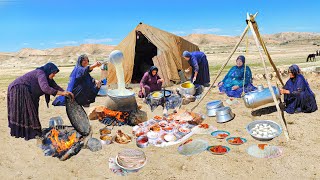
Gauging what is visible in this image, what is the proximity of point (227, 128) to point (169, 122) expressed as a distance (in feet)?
3.67

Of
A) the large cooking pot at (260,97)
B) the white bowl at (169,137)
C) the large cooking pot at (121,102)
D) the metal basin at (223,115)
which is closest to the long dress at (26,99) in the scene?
the large cooking pot at (121,102)

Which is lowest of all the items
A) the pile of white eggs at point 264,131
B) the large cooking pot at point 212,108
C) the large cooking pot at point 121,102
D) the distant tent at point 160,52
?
the pile of white eggs at point 264,131

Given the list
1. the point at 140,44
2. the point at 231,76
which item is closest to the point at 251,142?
the point at 231,76

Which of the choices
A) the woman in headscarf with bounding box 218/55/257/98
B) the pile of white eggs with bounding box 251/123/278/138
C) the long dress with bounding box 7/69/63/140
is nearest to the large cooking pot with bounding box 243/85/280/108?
the pile of white eggs with bounding box 251/123/278/138

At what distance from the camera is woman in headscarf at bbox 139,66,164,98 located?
733 cm

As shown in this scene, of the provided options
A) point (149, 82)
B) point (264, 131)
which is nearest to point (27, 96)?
point (149, 82)

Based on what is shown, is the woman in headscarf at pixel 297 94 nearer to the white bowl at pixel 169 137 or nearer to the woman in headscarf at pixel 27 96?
the white bowl at pixel 169 137

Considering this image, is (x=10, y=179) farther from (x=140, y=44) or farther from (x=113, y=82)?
(x=140, y=44)

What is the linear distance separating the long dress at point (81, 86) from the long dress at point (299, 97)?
4278mm

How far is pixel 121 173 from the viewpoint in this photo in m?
3.91

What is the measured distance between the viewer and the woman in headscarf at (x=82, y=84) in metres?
6.42

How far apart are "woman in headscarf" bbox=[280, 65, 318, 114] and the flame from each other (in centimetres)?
399

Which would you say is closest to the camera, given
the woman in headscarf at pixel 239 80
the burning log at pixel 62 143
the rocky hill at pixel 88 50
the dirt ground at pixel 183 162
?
the dirt ground at pixel 183 162

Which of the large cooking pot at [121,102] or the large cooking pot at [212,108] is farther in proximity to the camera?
the large cooking pot at [212,108]
